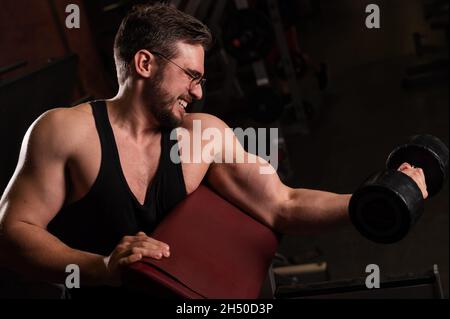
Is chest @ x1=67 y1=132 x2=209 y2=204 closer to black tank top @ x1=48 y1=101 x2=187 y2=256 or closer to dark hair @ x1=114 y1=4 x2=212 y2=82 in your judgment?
black tank top @ x1=48 y1=101 x2=187 y2=256

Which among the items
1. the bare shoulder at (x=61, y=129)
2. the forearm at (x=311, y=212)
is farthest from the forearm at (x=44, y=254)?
the forearm at (x=311, y=212)

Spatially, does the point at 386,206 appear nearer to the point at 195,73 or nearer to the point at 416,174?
the point at 416,174

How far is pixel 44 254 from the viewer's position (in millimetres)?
912

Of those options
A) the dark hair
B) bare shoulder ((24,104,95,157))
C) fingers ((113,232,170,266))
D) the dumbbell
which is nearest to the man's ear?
the dark hair

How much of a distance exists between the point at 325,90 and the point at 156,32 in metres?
2.86

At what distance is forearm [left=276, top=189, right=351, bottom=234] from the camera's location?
3.43ft

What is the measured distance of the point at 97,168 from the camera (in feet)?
3.08

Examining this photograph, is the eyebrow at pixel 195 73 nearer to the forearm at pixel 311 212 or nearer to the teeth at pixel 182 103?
the teeth at pixel 182 103

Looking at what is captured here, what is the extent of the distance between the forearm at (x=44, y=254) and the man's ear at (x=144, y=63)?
0.29m

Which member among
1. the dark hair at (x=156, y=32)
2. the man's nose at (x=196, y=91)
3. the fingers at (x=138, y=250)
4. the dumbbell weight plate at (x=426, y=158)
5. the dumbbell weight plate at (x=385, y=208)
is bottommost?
the fingers at (x=138, y=250)

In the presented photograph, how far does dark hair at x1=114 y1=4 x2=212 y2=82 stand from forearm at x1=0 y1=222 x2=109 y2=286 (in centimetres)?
30

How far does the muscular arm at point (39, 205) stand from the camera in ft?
2.99

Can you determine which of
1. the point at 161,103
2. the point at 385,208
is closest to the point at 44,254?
the point at 161,103

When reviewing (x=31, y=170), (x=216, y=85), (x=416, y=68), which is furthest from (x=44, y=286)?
(x=416, y=68)
